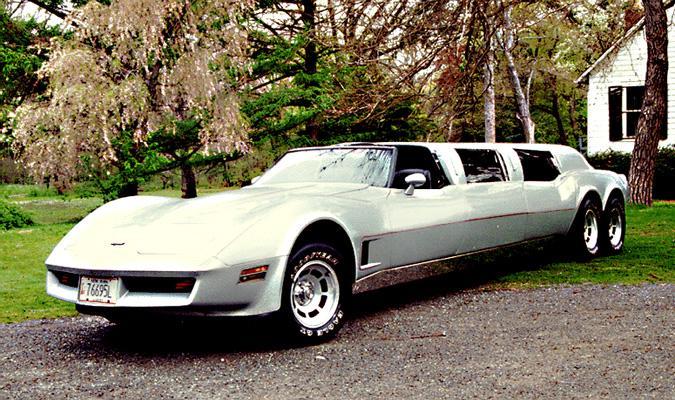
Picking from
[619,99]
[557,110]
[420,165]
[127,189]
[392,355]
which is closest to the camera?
[392,355]

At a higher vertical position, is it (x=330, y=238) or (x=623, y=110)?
(x=623, y=110)

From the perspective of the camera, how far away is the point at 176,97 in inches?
823

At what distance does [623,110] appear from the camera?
24.7 m

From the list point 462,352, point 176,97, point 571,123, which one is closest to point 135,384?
point 462,352

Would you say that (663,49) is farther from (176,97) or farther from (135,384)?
(135,384)

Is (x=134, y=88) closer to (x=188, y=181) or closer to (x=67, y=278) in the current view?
(x=188, y=181)

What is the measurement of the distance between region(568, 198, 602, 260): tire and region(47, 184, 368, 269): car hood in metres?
3.82

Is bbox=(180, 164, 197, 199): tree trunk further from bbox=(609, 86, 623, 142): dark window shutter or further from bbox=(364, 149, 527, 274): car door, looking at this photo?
bbox=(364, 149, 527, 274): car door

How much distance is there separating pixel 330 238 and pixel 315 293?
1.40ft

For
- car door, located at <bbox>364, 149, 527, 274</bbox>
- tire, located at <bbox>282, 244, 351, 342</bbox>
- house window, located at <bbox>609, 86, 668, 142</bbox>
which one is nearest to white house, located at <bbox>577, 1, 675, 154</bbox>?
house window, located at <bbox>609, 86, 668, 142</bbox>

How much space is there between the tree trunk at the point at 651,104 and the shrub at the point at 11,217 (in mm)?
14582

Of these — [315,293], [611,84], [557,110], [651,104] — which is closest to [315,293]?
[315,293]

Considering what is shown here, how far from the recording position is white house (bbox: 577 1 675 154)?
80.8 feet

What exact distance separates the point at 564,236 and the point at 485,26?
165 inches
